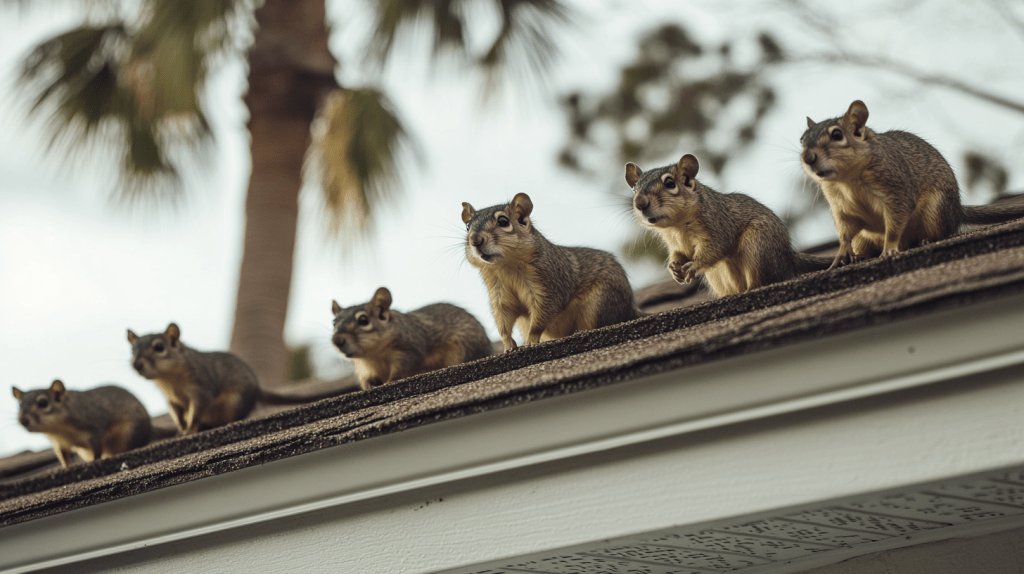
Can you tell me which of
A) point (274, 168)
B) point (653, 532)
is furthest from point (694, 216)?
point (274, 168)

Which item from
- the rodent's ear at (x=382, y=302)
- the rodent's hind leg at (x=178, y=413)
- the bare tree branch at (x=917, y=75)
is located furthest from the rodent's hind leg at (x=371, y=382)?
the bare tree branch at (x=917, y=75)

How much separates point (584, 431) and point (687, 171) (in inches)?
50.3

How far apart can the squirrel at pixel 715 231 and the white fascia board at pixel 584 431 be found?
3.43 feet

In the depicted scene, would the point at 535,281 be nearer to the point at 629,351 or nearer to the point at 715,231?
the point at 715,231

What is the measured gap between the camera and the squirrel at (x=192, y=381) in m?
4.41

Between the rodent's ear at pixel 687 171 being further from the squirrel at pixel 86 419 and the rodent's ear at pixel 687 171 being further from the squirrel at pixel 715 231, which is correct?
the squirrel at pixel 86 419

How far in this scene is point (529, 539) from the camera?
1962mm

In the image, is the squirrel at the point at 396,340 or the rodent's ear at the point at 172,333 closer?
the squirrel at the point at 396,340

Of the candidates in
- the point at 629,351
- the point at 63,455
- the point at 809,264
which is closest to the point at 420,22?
the point at 63,455

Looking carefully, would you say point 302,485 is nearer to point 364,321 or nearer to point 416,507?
point 416,507

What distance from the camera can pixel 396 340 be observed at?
12.3 feet

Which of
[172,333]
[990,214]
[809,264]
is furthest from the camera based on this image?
[172,333]

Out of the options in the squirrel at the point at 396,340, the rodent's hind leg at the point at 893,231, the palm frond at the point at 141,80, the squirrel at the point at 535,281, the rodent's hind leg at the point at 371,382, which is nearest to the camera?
the rodent's hind leg at the point at 893,231

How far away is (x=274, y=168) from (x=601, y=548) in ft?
22.6
